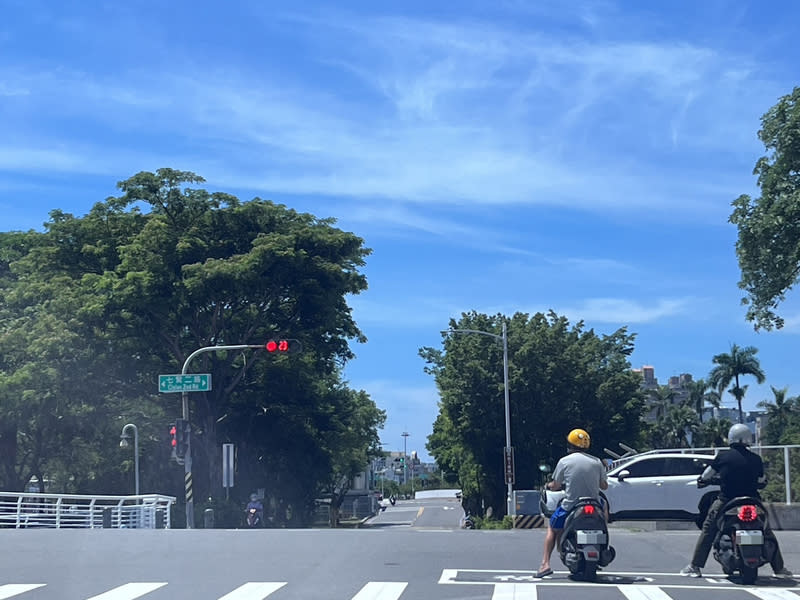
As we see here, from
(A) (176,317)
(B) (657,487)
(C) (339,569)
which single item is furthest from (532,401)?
(C) (339,569)

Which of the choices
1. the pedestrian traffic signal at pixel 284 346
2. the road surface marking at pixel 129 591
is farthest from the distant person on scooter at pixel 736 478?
the pedestrian traffic signal at pixel 284 346

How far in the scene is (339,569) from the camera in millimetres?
11891

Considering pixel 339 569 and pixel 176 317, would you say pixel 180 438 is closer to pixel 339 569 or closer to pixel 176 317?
pixel 176 317

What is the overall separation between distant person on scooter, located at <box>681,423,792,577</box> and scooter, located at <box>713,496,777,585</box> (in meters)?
0.08

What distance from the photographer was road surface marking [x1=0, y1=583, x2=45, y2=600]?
1011 cm

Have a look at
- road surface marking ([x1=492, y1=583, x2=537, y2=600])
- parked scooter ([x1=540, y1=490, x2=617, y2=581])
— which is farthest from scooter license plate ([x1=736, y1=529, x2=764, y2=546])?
road surface marking ([x1=492, y1=583, x2=537, y2=600])

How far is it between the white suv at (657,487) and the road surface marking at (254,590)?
14444 mm

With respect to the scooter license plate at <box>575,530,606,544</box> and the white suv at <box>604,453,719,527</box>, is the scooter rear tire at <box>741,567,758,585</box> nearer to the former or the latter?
the scooter license plate at <box>575,530,606,544</box>

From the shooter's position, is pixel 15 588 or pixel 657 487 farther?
pixel 657 487

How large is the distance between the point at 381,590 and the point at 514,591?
1.30 metres

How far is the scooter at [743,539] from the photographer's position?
10.5m

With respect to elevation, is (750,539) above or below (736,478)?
below

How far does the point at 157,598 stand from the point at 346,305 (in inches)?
1471

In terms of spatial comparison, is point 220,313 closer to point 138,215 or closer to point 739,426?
point 138,215
